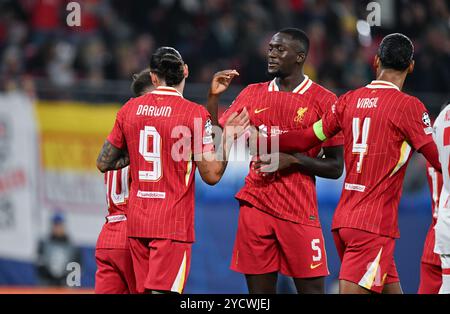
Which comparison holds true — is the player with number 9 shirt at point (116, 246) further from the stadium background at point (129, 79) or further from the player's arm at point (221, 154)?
the stadium background at point (129, 79)

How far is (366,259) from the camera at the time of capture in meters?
7.53

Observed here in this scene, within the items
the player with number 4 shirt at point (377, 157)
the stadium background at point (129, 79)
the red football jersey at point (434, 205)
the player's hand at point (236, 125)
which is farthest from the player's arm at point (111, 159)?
the stadium background at point (129, 79)

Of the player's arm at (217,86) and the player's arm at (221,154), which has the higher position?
the player's arm at (217,86)

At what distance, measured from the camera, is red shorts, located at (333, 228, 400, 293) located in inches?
296

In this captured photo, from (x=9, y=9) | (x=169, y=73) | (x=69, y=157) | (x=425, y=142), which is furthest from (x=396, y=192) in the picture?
(x=9, y=9)

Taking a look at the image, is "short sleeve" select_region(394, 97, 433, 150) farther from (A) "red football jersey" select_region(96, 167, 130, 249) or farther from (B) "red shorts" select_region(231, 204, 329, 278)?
(A) "red football jersey" select_region(96, 167, 130, 249)

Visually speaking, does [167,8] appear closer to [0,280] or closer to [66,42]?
[66,42]

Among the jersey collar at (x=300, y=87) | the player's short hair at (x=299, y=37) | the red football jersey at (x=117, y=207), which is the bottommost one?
the red football jersey at (x=117, y=207)

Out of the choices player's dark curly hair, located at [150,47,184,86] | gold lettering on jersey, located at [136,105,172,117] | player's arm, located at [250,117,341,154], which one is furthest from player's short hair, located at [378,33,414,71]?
gold lettering on jersey, located at [136,105,172,117]

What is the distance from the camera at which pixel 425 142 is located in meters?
7.38

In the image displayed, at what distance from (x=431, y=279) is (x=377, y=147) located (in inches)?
61.0

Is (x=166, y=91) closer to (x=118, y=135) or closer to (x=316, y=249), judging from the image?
(x=118, y=135)

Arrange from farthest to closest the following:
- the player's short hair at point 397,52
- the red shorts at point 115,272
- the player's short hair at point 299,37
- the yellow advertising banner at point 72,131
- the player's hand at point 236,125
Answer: the yellow advertising banner at point 72,131
the player's short hair at point 299,37
the red shorts at point 115,272
the player's hand at point 236,125
the player's short hair at point 397,52

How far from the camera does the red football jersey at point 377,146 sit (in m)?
7.44
